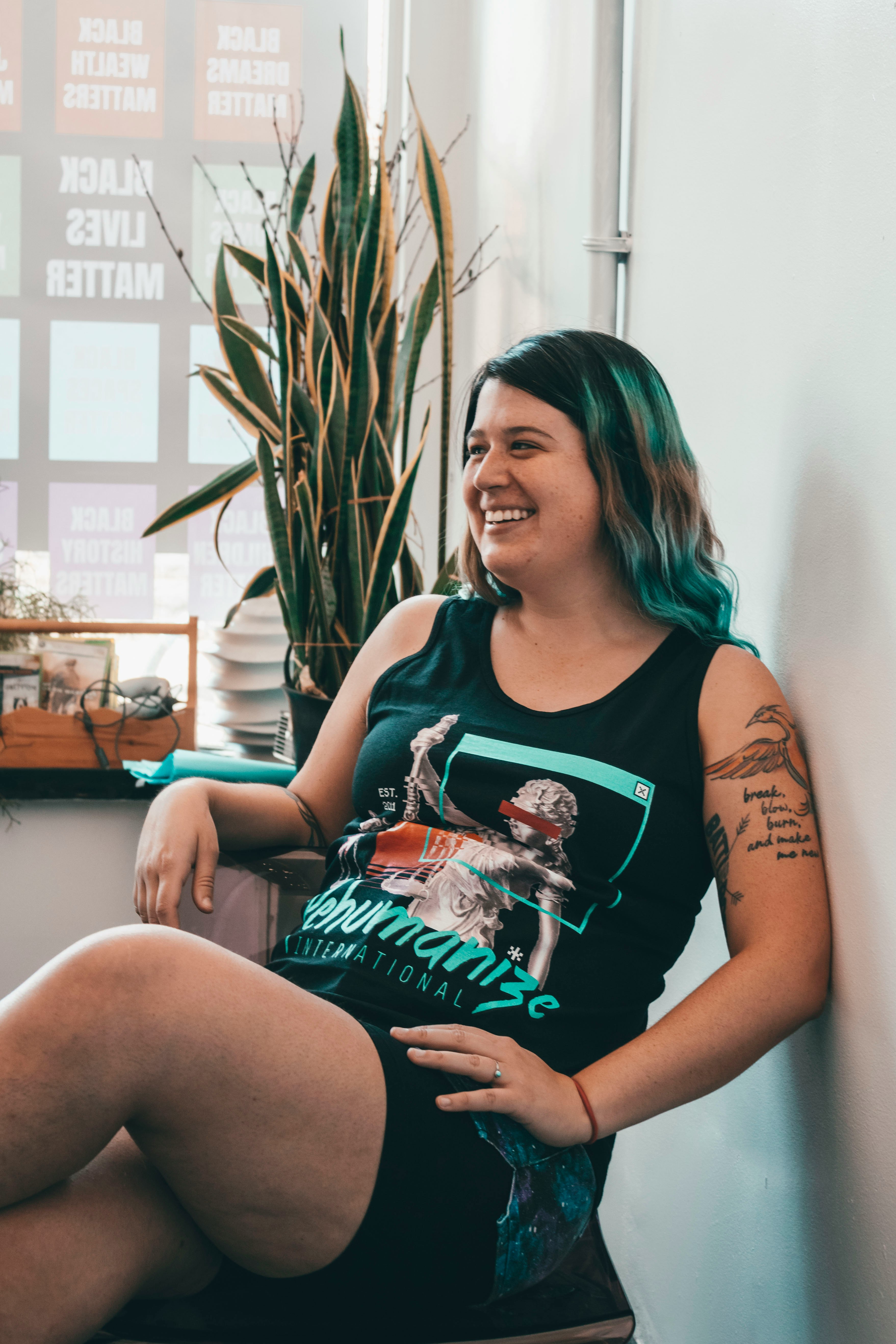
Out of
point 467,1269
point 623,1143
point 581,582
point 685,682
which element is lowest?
point 623,1143

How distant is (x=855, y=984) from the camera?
98cm

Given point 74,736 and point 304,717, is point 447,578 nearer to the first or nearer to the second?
point 304,717

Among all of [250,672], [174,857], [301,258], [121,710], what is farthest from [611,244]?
[121,710]

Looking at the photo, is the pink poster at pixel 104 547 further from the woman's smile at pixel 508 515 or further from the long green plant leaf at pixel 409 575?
the woman's smile at pixel 508 515

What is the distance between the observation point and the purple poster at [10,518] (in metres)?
2.99

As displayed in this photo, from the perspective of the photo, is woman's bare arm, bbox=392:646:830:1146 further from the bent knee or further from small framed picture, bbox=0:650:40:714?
small framed picture, bbox=0:650:40:714

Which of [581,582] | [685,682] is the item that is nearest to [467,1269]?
[685,682]

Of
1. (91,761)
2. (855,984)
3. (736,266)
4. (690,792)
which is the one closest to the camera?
(855,984)

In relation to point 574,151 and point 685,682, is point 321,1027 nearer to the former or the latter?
point 685,682

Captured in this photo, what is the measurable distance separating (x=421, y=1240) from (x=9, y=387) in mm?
2669

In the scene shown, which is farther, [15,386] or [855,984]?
[15,386]

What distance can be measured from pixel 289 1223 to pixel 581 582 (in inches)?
31.2

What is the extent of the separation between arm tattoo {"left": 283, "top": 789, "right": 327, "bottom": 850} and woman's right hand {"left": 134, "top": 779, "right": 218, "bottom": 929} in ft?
0.51

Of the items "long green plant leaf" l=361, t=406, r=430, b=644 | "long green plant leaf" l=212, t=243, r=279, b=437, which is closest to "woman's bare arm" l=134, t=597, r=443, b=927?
"long green plant leaf" l=361, t=406, r=430, b=644
